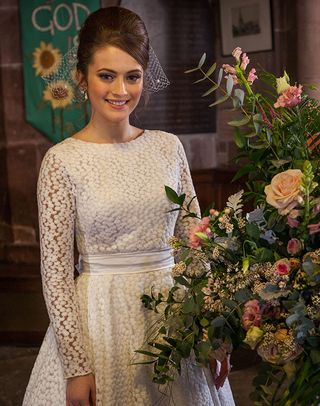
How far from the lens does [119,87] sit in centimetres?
185

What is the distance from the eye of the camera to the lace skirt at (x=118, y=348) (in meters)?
1.89

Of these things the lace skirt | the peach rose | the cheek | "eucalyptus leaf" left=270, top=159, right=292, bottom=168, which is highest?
the cheek

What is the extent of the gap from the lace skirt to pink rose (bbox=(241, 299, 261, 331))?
571 millimetres

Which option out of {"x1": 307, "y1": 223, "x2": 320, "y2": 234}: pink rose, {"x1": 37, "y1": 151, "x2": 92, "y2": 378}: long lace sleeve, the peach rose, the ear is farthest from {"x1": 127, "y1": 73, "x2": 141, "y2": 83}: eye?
{"x1": 307, "y1": 223, "x2": 320, "y2": 234}: pink rose

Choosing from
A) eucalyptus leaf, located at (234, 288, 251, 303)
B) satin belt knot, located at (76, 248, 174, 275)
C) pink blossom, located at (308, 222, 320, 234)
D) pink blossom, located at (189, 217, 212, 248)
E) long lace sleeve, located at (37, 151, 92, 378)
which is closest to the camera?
pink blossom, located at (308, 222, 320, 234)

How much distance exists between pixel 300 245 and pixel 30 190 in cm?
425

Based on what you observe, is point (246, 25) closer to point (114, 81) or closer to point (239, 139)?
point (114, 81)

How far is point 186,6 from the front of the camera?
5.51 m

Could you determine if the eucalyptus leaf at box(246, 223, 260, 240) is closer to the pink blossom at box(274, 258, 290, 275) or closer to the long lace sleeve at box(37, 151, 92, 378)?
the pink blossom at box(274, 258, 290, 275)

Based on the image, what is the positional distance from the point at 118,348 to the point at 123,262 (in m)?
0.21

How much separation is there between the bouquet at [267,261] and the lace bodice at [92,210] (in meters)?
0.34

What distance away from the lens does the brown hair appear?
1.89m

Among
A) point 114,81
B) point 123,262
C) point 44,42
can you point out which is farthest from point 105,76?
point 44,42

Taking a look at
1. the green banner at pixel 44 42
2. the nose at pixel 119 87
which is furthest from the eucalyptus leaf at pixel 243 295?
the green banner at pixel 44 42
